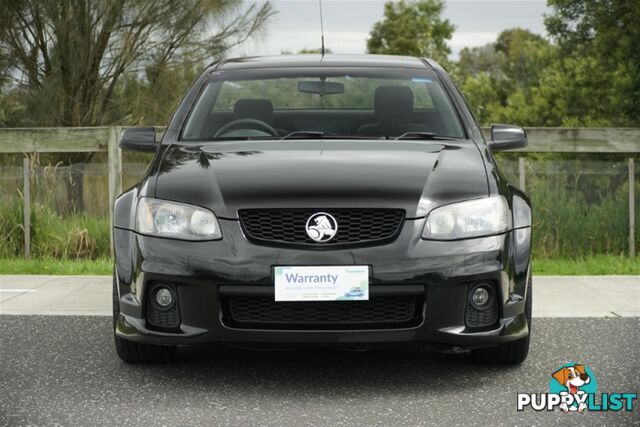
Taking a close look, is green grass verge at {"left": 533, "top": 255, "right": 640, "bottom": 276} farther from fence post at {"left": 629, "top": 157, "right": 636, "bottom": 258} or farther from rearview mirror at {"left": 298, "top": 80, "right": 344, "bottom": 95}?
rearview mirror at {"left": 298, "top": 80, "right": 344, "bottom": 95}

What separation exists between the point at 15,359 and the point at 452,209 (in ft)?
7.73

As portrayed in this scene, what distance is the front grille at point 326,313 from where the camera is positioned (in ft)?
14.6

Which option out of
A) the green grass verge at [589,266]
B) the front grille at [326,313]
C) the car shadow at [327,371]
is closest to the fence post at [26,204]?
the green grass verge at [589,266]

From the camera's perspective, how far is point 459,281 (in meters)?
4.46

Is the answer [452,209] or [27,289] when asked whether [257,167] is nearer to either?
[452,209]

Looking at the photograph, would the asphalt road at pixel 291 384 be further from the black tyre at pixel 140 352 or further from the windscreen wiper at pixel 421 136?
the windscreen wiper at pixel 421 136

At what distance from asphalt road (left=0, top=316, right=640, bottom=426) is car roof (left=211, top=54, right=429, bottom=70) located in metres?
1.67

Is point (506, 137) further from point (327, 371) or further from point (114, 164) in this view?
point (114, 164)

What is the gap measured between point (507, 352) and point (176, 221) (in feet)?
5.45

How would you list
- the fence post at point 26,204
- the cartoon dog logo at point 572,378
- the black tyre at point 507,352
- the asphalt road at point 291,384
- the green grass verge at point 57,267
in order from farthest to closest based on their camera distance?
the fence post at point 26,204
the green grass verge at point 57,267
the black tyre at point 507,352
the cartoon dog logo at point 572,378
the asphalt road at point 291,384

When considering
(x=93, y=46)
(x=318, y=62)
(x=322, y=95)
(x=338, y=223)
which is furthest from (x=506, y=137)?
(x=93, y=46)

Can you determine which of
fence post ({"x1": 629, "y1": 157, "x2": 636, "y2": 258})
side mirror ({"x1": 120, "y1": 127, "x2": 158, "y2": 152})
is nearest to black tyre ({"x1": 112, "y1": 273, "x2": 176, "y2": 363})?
side mirror ({"x1": 120, "y1": 127, "x2": 158, "y2": 152})

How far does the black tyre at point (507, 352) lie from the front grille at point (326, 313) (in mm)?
679

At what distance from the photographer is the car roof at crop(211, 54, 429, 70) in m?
6.09
